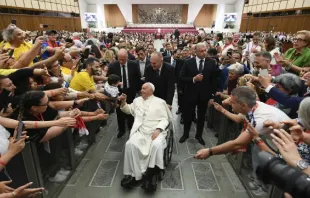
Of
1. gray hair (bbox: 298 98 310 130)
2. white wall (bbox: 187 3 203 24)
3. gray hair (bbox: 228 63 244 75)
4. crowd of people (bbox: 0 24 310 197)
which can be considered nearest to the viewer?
gray hair (bbox: 298 98 310 130)

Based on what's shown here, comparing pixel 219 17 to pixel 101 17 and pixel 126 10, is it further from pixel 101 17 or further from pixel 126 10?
pixel 101 17

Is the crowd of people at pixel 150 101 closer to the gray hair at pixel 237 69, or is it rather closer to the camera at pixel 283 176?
the gray hair at pixel 237 69

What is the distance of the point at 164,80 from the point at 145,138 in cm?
126

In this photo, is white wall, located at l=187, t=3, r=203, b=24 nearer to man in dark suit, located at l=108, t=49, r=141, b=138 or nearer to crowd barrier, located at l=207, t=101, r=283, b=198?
man in dark suit, located at l=108, t=49, r=141, b=138

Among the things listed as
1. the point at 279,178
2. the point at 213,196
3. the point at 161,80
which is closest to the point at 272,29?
the point at 161,80

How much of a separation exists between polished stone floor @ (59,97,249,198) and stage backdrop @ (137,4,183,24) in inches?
1101

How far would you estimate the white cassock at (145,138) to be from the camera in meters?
2.63

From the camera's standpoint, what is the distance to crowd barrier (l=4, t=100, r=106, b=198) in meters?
1.85

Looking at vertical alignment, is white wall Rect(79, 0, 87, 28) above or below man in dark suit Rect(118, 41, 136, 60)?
above

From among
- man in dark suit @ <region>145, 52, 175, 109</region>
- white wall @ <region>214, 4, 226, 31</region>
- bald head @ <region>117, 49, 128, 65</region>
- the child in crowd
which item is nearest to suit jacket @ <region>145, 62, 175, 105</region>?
man in dark suit @ <region>145, 52, 175, 109</region>

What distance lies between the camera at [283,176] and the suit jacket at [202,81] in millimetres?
2472

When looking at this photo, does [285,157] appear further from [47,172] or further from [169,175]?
[47,172]

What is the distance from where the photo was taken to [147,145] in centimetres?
276

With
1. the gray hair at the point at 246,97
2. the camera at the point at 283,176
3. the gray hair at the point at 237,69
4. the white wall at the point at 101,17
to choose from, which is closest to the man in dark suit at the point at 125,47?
the gray hair at the point at 237,69
